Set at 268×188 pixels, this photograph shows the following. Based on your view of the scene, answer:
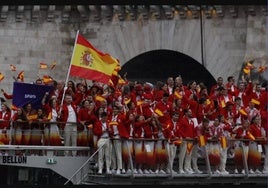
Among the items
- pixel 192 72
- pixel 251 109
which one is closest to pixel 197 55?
pixel 192 72

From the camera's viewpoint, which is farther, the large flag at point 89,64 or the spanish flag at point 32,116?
the large flag at point 89,64

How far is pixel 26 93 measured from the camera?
19797mm

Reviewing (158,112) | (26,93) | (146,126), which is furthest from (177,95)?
(26,93)

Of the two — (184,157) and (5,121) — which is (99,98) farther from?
(184,157)

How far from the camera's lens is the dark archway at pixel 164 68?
2967cm

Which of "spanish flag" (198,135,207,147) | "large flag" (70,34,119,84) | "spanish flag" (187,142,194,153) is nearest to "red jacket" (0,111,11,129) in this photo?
"large flag" (70,34,119,84)

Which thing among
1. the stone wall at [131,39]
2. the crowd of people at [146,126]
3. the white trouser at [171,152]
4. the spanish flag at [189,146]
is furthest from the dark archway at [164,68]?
the white trouser at [171,152]

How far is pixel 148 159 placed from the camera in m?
19.0

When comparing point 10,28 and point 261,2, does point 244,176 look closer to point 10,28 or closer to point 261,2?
point 261,2

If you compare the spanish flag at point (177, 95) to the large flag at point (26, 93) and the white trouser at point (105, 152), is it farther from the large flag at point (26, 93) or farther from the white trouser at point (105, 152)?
the large flag at point (26, 93)

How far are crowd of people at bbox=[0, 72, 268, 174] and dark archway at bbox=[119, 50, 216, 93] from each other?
29.1ft

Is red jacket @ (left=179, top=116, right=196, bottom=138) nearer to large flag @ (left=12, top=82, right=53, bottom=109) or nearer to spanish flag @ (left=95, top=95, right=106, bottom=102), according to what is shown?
spanish flag @ (left=95, top=95, right=106, bottom=102)

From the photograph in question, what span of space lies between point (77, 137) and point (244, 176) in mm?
4664

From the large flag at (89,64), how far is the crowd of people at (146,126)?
13.7 inches
